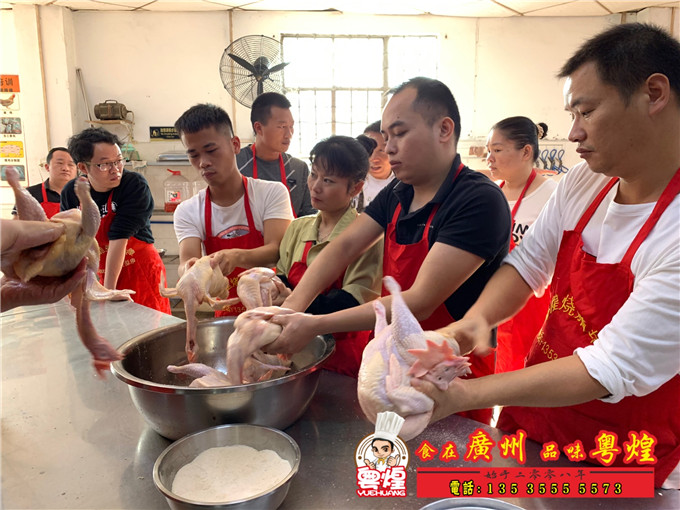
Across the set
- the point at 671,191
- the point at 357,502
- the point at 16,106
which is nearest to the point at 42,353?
the point at 357,502

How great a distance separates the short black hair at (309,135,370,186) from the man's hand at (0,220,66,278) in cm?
119

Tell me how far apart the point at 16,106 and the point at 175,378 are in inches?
235

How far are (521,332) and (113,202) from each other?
2.55 meters

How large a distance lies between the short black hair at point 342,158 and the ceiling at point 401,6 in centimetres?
448

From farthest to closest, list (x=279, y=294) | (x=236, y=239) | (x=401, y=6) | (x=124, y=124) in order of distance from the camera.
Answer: (x=124, y=124)
(x=401, y=6)
(x=236, y=239)
(x=279, y=294)

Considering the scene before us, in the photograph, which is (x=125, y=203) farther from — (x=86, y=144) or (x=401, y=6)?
→ (x=401, y=6)

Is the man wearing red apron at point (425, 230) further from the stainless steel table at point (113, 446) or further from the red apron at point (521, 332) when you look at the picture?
the red apron at point (521, 332)

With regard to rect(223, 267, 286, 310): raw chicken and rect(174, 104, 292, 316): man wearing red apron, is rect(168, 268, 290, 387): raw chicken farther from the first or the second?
rect(174, 104, 292, 316): man wearing red apron

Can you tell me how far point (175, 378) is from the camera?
150 cm

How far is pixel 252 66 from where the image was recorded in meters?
4.59

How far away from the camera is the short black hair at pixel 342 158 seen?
1.91 m

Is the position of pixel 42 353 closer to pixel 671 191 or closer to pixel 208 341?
pixel 208 341

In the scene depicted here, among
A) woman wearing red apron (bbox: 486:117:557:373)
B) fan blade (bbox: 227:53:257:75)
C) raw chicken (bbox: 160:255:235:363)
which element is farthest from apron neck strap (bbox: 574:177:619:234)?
fan blade (bbox: 227:53:257:75)

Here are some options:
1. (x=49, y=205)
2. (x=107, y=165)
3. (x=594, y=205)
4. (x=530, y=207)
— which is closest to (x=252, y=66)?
(x=49, y=205)
